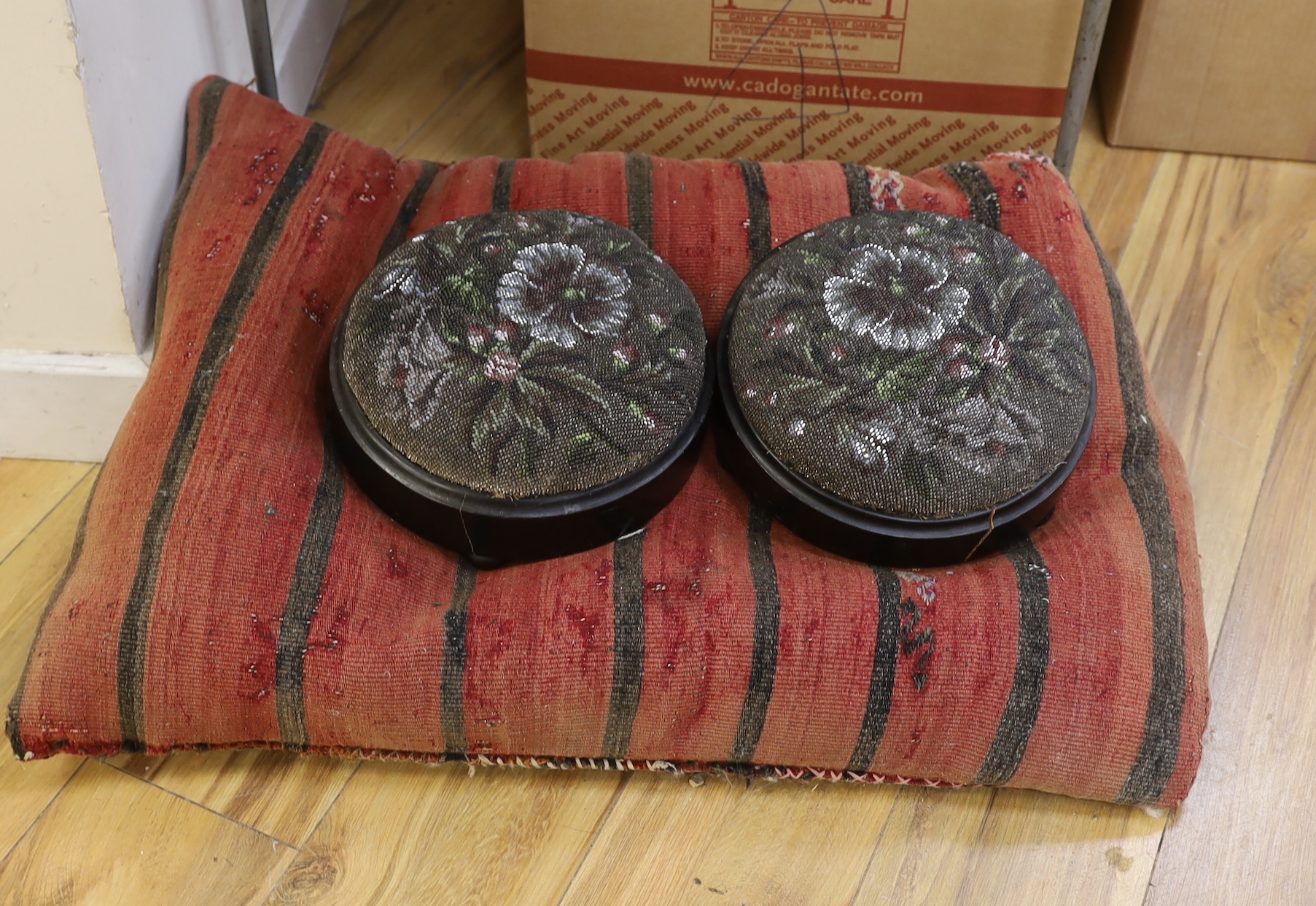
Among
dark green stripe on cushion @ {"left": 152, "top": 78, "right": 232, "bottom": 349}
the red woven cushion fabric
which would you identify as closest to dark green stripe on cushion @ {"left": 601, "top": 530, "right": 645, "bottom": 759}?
the red woven cushion fabric

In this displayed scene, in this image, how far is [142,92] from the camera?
3.26 ft

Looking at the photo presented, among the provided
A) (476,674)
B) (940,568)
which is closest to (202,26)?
(476,674)

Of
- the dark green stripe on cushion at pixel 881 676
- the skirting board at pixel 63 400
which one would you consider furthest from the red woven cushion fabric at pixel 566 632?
the skirting board at pixel 63 400

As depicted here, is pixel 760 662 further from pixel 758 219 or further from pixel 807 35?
pixel 807 35

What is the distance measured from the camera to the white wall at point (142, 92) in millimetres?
905

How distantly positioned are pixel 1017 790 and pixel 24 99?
3.02ft

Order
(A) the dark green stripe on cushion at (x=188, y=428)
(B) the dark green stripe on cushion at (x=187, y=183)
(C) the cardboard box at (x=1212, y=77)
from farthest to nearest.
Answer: (C) the cardboard box at (x=1212, y=77)
(B) the dark green stripe on cushion at (x=187, y=183)
(A) the dark green stripe on cushion at (x=188, y=428)

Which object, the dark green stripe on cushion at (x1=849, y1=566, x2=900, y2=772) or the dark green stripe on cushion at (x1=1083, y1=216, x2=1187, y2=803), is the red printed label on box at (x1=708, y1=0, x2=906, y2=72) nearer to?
the dark green stripe on cushion at (x1=1083, y1=216, x2=1187, y2=803)

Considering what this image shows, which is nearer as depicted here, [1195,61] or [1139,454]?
[1139,454]

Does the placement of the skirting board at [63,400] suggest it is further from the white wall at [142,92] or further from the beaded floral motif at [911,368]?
the beaded floral motif at [911,368]

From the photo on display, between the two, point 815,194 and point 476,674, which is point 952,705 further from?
point 815,194

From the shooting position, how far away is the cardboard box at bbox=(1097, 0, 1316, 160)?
1324mm

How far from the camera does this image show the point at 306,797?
90 cm

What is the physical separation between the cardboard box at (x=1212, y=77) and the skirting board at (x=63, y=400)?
1153mm
